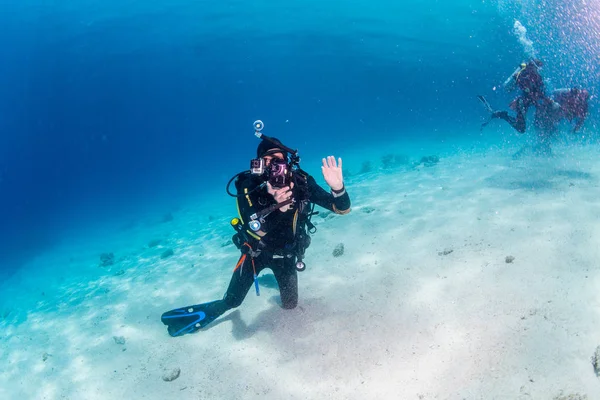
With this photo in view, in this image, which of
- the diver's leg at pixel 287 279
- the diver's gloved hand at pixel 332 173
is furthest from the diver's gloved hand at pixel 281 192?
the diver's leg at pixel 287 279

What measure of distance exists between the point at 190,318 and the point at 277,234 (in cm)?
209

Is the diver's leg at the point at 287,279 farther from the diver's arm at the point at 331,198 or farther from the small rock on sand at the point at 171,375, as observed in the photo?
the small rock on sand at the point at 171,375

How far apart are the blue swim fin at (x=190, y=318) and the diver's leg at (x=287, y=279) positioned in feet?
3.57

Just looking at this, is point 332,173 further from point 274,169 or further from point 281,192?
point 274,169

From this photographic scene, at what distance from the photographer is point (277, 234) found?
4.69 meters

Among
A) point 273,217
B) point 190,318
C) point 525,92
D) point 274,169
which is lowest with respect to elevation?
point 190,318

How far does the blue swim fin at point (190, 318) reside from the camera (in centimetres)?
513

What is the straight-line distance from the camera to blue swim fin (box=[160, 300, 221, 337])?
5133 millimetres

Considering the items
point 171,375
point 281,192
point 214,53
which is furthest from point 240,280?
point 214,53

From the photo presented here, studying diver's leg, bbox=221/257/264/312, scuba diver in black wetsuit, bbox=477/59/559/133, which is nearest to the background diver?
scuba diver in black wetsuit, bbox=477/59/559/133

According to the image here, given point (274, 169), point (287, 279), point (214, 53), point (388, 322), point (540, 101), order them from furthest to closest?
point (214, 53), point (540, 101), point (287, 279), point (388, 322), point (274, 169)

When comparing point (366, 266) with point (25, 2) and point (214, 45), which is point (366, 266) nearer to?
point (25, 2)

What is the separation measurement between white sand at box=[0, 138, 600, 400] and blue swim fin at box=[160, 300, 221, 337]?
182 millimetres

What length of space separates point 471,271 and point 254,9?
33110mm
